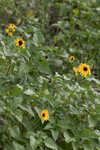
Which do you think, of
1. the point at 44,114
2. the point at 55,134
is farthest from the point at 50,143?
the point at 44,114

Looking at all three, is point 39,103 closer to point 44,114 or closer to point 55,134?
point 44,114

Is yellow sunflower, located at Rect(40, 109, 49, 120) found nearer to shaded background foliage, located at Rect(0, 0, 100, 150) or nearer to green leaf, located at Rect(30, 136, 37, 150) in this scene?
shaded background foliage, located at Rect(0, 0, 100, 150)

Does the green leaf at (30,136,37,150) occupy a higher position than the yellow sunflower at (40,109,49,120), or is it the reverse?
the yellow sunflower at (40,109,49,120)

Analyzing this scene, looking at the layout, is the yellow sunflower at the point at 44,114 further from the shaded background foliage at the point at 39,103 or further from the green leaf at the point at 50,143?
the green leaf at the point at 50,143

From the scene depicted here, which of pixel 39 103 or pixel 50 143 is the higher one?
pixel 39 103

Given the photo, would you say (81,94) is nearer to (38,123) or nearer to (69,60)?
(38,123)

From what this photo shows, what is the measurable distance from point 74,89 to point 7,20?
2.11 meters

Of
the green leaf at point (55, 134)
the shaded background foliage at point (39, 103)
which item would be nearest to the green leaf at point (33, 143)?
the shaded background foliage at point (39, 103)

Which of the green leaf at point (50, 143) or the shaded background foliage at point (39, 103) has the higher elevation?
the shaded background foliage at point (39, 103)

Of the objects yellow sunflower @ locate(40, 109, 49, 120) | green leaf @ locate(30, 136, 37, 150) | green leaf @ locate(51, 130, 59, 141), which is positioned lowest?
green leaf @ locate(30, 136, 37, 150)

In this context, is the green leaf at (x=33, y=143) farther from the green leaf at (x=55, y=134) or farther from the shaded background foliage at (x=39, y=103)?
the green leaf at (x=55, y=134)

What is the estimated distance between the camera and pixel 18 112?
1652 millimetres

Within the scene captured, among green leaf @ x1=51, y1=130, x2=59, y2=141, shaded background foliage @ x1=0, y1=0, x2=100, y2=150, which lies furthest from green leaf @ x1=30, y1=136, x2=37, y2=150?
green leaf @ x1=51, y1=130, x2=59, y2=141

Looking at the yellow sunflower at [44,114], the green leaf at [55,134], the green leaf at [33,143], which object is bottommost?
the green leaf at [33,143]
